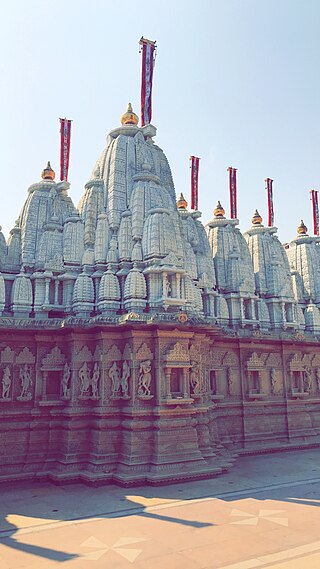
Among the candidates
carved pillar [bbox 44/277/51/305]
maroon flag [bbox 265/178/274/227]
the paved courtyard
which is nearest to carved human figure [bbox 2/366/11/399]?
the paved courtyard

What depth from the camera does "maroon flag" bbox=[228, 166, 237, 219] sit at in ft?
120

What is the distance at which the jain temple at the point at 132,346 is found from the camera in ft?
→ 60.8

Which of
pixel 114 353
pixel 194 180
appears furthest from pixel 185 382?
pixel 194 180

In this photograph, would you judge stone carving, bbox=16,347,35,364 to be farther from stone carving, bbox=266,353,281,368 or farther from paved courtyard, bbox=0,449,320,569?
stone carving, bbox=266,353,281,368

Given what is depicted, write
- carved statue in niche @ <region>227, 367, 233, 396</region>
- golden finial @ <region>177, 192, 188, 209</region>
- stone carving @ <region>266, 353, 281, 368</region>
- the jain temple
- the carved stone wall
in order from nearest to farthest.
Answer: the carved stone wall < the jain temple < carved statue in niche @ <region>227, 367, 233, 396</region> < stone carving @ <region>266, 353, 281, 368</region> < golden finial @ <region>177, 192, 188, 209</region>

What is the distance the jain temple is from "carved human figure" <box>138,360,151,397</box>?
0.15 feet

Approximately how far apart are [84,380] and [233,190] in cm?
2376

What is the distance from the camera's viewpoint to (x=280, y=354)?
27328 mm

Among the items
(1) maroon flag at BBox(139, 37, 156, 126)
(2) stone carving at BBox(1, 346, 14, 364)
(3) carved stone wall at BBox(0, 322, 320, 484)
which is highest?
(1) maroon flag at BBox(139, 37, 156, 126)

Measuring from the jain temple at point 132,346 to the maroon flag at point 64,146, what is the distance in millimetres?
1246

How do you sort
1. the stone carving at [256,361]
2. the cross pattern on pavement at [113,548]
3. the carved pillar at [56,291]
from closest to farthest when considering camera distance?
the cross pattern on pavement at [113,548]
the carved pillar at [56,291]
the stone carving at [256,361]

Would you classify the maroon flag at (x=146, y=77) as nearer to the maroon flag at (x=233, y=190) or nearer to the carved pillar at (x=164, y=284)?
the carved pillar at (x=164, y=284)

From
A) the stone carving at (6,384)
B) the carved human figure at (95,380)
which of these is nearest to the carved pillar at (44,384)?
the stone carving at (6,384)

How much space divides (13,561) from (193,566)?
4.12 meters
